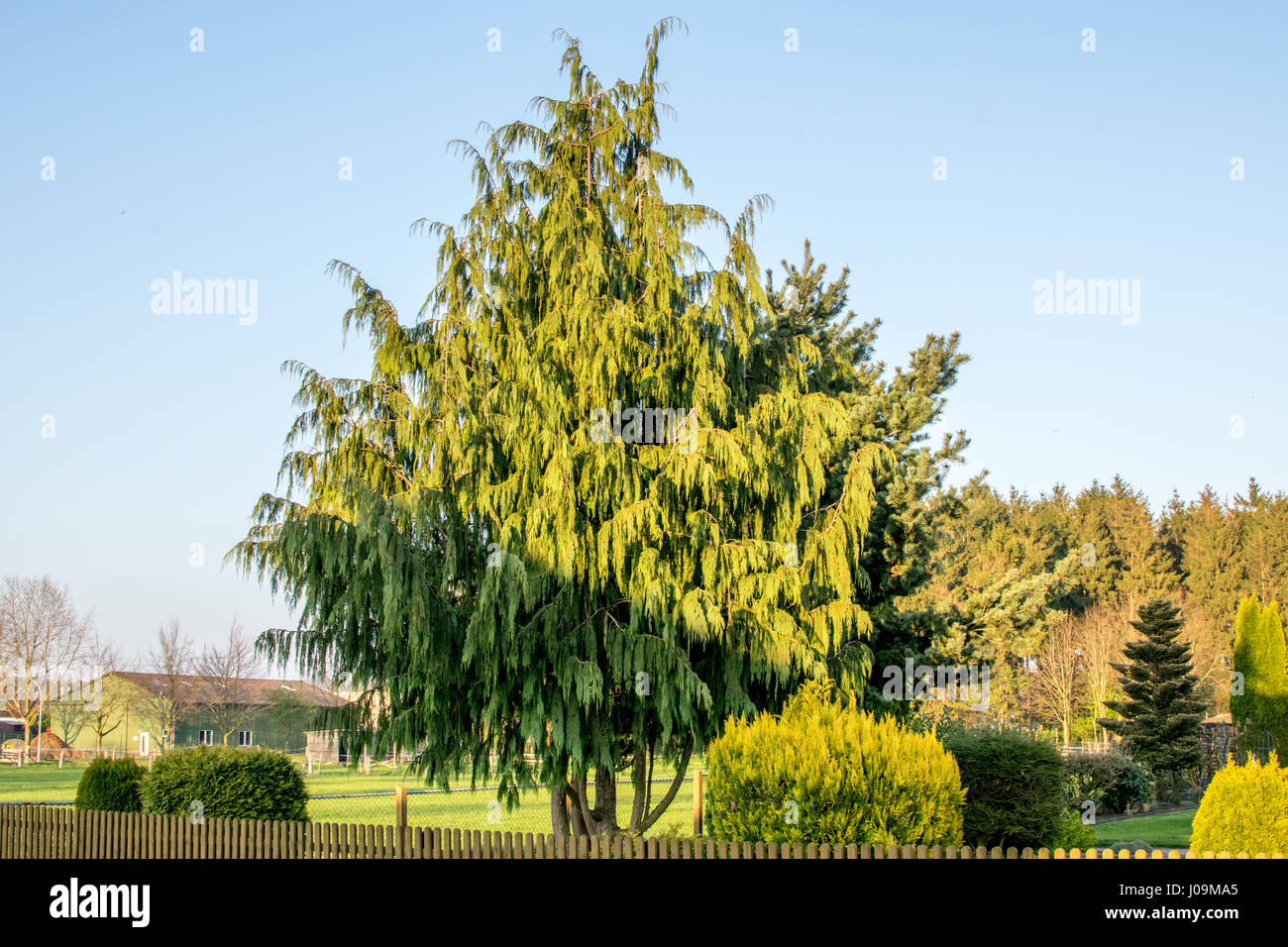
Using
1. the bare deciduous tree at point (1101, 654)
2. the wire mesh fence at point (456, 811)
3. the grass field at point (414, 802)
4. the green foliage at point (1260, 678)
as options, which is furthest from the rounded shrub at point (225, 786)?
the bare deciduous tree at point (1101, 654)

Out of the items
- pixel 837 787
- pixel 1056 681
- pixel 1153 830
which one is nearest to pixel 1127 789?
pixel 1153 830

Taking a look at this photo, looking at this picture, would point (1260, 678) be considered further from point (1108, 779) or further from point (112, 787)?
point (112, 787)

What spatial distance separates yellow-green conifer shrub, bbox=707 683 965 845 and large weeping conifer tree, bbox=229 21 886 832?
2.49 meters

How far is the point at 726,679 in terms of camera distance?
12.8 m

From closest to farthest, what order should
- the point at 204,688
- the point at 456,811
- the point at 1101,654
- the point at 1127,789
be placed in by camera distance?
1. the point at 1127,789
2. the point at 456,811
3. the point at 1101,654
4. the point at 204,688

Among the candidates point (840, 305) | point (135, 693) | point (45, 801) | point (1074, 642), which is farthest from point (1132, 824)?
point (135, 693)

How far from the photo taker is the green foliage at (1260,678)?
2873cm

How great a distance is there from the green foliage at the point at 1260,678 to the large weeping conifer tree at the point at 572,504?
20.7 meters

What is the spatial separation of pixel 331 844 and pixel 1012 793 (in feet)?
28.2

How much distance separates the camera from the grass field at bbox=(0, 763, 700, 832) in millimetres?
21703

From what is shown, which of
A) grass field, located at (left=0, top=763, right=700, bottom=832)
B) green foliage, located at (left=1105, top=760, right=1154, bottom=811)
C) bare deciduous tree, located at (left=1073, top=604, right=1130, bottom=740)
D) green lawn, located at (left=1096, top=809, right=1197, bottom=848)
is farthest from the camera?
bare deciduous tree, located at (left=1073, top=604, right=1130, bottom=740)

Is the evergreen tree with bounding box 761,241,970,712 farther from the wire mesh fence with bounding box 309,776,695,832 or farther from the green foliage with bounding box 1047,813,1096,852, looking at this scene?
the wire mesh fence with bounding box 309,776,695,832

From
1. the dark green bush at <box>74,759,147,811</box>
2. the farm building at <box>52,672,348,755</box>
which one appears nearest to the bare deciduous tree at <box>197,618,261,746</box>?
the farm building at <box>52,672,348,755</box>

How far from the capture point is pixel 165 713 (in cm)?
4278
